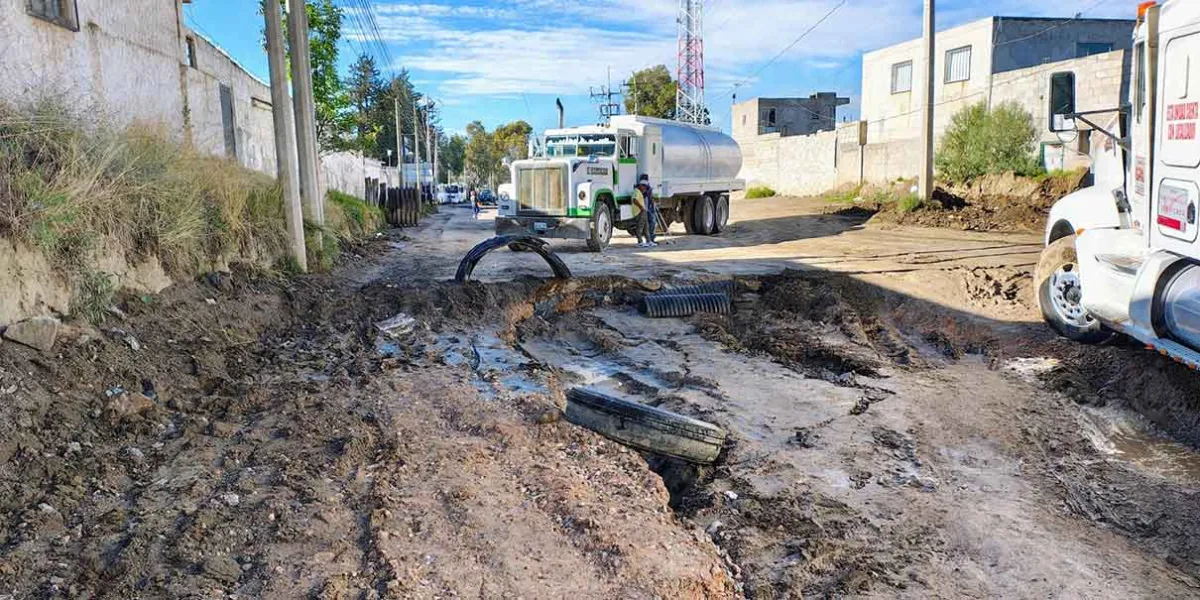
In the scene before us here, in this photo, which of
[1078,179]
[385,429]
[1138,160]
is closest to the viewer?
[385,429]

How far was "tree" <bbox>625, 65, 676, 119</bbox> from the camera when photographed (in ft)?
221

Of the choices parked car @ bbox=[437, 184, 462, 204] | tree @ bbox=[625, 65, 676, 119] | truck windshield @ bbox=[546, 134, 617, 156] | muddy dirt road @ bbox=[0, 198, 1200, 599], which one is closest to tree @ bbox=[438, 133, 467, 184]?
tree @ bbox=[625, 65, 676, 119]

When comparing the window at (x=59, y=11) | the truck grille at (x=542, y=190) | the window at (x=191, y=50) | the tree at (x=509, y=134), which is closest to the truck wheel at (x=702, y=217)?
the truck grille at (x=542, y=190)

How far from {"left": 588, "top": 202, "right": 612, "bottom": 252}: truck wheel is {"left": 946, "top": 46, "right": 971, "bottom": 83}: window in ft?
62.2

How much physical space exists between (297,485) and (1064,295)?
749cm

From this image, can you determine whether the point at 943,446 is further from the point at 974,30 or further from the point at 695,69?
the point at 695,69

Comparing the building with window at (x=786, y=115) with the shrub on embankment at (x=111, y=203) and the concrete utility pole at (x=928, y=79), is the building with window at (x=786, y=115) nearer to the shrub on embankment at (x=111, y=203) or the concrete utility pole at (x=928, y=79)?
the concrete utility pole at (x=928, y=79)

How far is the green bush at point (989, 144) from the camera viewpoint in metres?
23.5

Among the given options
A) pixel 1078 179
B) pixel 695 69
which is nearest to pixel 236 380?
pixel 1078 179

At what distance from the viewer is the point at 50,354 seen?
5387 mm

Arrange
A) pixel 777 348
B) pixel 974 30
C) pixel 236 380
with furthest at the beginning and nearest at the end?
pixel 974 30
pixel 777 348
pixel 236 380

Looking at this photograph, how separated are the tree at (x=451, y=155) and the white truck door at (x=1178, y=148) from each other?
9547cm

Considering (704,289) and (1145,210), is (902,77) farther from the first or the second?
(1145,210)

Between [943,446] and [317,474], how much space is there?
4.01 m
